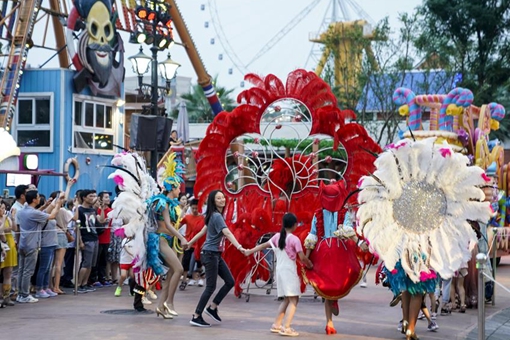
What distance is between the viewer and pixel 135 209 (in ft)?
41.2

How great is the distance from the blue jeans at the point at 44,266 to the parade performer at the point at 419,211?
6.25 meters

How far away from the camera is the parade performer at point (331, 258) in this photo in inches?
434

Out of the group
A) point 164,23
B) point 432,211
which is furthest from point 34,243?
point 432,211

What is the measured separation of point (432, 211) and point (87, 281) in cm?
A: 800

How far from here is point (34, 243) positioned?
14.0 m

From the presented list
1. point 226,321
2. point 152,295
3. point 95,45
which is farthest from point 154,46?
point 95,45

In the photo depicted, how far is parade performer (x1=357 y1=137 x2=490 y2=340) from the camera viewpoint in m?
10.1

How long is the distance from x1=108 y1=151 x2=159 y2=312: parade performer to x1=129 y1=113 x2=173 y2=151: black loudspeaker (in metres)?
3.22

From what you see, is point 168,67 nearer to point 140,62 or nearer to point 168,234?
point 140,62

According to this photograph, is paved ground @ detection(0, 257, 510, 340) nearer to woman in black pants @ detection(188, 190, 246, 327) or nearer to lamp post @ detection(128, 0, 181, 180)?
woman in black pants @ detection(188, 190, 246, 327)

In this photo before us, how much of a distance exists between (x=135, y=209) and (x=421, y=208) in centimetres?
425

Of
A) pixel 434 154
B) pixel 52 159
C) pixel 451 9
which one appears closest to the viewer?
pixel 434 154

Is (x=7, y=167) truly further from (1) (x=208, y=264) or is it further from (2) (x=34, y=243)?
(1) (x=208, y=264)

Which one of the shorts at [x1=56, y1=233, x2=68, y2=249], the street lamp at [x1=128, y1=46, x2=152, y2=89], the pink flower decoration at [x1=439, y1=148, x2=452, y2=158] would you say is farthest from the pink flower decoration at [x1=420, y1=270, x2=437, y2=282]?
the street lamp at [x1=128, y1=46, x2=152, y2=89]
